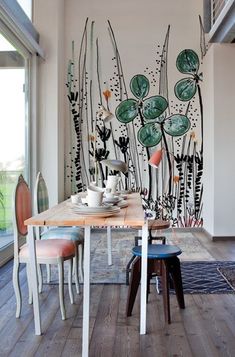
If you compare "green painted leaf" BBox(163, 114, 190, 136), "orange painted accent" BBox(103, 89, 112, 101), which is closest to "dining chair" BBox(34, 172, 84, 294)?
"orange painted accent" BBox(103, 89, 112, 101)

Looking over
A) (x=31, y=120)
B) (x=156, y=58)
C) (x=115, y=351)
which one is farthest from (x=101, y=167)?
(x=115, y=351)

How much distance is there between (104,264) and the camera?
12.2ft

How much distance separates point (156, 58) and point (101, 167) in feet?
6.24

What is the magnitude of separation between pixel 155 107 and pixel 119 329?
12.9 feet

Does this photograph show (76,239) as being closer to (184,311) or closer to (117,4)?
(184,311)

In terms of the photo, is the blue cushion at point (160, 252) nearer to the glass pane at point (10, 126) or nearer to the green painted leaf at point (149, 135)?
the glass pane at point (10, 126)

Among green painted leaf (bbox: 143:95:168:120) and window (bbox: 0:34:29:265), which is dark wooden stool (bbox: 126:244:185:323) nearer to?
window (bbox: 0:34:29:265)

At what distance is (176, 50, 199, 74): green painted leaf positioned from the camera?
5512 millimetres

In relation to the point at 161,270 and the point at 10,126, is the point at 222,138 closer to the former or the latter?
the point at 10,126

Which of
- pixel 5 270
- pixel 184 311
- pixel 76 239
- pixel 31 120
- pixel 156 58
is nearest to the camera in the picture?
pixel 184 311

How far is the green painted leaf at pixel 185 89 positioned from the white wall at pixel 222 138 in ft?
1.72

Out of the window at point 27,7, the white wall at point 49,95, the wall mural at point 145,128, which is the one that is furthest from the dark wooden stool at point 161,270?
the window at point 27,7

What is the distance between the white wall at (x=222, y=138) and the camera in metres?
4.83

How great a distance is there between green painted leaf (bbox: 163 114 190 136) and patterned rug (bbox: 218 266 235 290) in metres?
2.56
